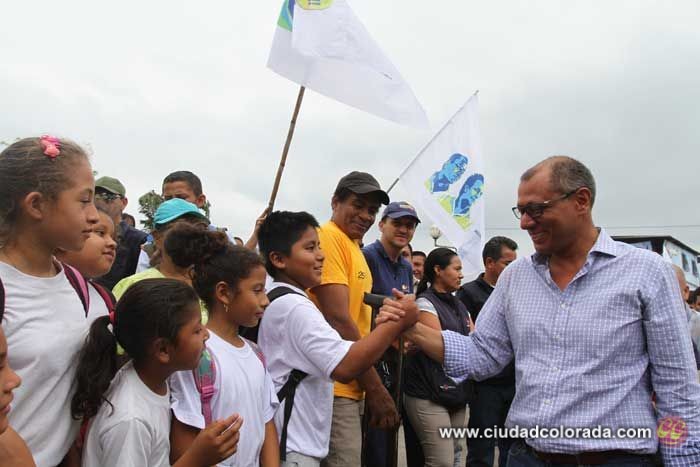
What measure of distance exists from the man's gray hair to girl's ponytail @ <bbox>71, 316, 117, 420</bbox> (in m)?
1.96

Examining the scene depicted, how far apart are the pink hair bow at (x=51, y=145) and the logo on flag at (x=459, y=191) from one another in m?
4.47

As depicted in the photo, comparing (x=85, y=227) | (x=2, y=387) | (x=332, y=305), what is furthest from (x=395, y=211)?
(x=2, y=387)

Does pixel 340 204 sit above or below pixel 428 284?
above

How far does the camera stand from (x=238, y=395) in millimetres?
2639

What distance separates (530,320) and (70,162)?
201 cm

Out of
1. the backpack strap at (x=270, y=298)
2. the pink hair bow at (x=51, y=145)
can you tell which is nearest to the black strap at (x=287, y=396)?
the backpack strap at (x=270, y=298)

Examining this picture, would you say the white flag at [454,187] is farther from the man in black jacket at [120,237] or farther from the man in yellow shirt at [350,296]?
the man in black jacket at [120,237]

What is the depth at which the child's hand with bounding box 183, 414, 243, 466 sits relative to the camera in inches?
87.2

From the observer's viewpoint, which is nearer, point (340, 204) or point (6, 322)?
point (6, 322)

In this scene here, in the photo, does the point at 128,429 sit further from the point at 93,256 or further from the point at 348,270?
the point at 348,270

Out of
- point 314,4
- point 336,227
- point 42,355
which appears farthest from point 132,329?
point 314,4

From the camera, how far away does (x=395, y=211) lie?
5.15 meters

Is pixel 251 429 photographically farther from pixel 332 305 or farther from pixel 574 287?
pixel 574 287

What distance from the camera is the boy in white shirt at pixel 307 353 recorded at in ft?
9.29
